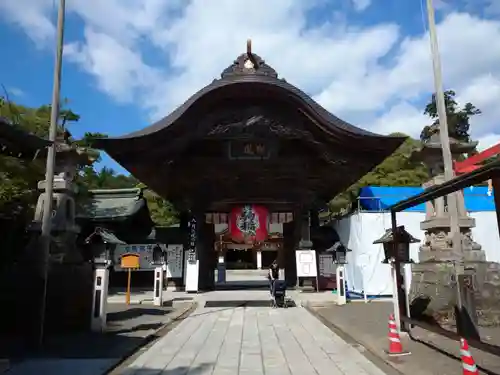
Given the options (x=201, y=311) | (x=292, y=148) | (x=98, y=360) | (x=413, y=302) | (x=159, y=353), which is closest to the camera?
(x=98, y=360)

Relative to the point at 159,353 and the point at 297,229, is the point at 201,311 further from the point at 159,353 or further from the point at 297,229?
the point at 297,229

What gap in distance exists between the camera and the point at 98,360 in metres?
5.84

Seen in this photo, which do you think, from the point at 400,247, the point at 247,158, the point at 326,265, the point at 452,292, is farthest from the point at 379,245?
the point at 400,247

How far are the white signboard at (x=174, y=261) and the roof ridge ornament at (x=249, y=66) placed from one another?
10.2m

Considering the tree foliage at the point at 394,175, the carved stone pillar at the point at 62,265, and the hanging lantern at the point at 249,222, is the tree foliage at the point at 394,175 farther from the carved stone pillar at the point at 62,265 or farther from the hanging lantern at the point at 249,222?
the carved stone pillar at the point at 62,265

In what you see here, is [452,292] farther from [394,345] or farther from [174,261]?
[174,261]

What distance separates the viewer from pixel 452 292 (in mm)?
9359

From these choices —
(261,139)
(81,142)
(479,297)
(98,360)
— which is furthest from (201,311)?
(81,142)

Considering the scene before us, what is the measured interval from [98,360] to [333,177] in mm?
12308

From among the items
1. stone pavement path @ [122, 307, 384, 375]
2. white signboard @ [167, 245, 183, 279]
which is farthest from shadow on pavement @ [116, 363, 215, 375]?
white signboard @ [167, 245, 183, 279]

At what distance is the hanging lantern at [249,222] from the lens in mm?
18438

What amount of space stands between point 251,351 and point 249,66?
30.7 ft

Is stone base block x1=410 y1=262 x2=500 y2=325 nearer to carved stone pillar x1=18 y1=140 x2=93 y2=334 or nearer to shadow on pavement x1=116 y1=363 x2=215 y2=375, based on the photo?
shadow on pavement x1=116 y1=363 x2=215 y2=375

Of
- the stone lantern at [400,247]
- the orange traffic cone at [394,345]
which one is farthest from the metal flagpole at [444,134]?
the orange traffic cone at [394,345]
